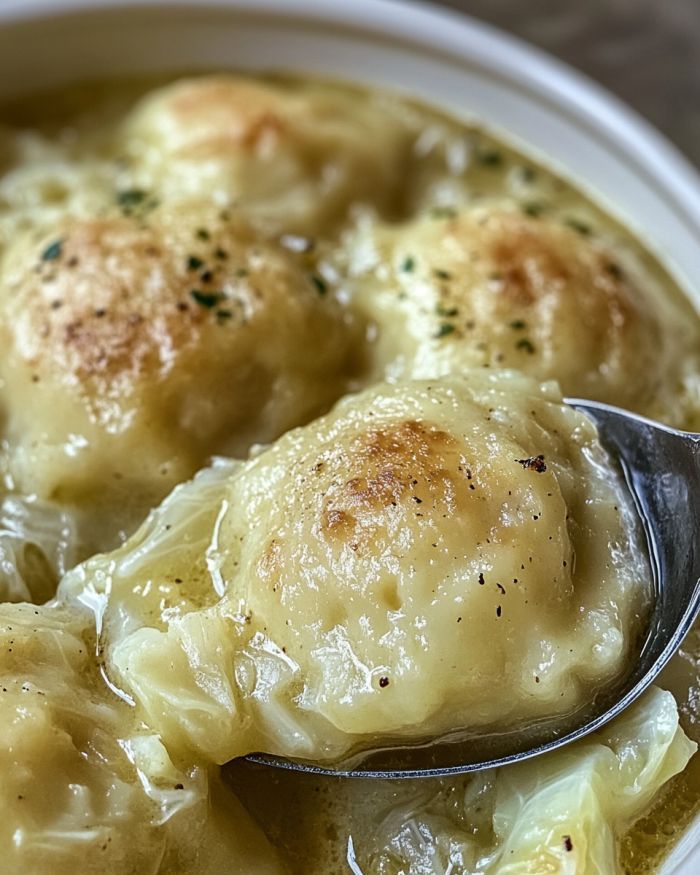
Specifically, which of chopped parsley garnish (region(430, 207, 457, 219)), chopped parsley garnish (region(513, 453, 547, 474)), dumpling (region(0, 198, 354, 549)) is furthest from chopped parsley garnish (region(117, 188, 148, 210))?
chopped parsley garnish (region(513, 453, 547, 474))

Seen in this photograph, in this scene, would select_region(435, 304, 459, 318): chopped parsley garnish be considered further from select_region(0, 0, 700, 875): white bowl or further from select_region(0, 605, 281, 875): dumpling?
select_region(0, 605, 281, 875): dumpling

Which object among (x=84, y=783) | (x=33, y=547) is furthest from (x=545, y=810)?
(x=33, y=547)

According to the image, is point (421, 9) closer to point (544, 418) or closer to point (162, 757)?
point (544, 418)

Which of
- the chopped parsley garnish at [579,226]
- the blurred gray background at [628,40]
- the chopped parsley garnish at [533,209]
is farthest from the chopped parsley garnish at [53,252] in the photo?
the blurred gray background at [628,40]

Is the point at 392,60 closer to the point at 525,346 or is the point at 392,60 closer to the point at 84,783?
the point at 525,346

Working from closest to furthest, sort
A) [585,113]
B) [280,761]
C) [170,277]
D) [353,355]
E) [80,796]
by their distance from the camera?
[80,796]
[280,761]
[170,277]
[353,355]
[585,113]

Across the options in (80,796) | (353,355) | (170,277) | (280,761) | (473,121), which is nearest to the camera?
(80,796)

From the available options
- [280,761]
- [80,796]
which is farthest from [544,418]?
[80,796]
